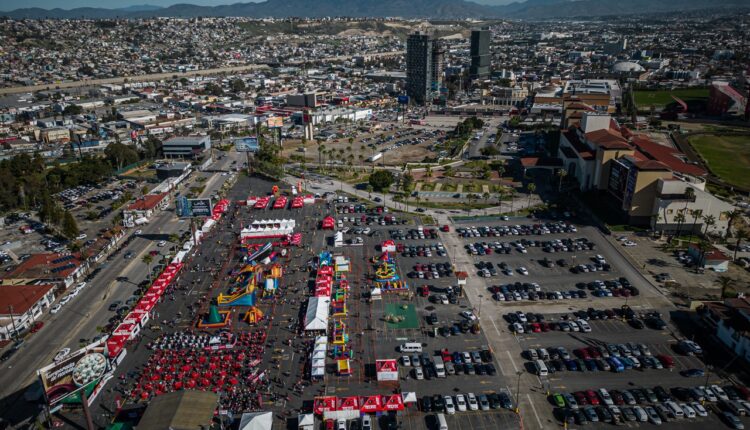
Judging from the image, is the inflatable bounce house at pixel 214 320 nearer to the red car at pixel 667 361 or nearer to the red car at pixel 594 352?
the red car at pixel 594 352

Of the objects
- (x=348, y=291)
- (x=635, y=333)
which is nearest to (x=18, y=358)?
(x=348, y=291)

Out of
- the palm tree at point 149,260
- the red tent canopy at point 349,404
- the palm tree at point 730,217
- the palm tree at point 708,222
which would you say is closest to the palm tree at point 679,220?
the palm tree at point 708,222

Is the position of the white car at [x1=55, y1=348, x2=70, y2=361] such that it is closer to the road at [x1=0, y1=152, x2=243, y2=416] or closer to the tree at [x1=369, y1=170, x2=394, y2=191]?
the road at [x1=0, y1=152, x2=243, y2=416]

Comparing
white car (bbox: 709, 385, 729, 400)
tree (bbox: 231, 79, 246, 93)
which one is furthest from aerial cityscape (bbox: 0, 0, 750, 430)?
tree (bbox: 231, 79, 246, 93)

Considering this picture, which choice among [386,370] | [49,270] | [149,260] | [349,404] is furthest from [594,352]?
[49,270]

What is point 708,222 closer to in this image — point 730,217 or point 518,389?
point 730,217
